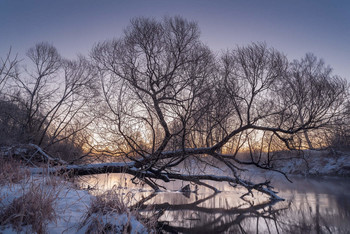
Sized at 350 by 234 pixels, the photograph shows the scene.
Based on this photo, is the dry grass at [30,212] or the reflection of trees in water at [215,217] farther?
the reflection of trees in water at [215,217]

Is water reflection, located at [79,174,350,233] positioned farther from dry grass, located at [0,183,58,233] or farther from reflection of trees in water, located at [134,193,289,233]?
dry grass, located at [0,183,58,233]

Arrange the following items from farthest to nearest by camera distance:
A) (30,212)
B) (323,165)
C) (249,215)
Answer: (323,165)
(249,215)
(30,212)

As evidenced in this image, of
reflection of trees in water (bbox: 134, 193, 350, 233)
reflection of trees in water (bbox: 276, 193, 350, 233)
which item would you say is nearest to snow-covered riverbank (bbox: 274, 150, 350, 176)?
reflection of trees in water (bbox: 276, 193, 350, 233)

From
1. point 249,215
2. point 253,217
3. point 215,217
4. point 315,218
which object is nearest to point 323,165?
point 315,218

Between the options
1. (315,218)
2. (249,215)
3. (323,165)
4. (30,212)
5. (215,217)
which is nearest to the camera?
(30,212)

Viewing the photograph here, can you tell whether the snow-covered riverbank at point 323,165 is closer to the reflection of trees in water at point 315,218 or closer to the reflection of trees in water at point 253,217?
the reflection of trees in water at point 315,218

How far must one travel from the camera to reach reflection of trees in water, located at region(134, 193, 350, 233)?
480cm

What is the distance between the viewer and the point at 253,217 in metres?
5.73

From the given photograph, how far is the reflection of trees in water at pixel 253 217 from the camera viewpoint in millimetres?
4800

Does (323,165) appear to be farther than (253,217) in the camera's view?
Yes

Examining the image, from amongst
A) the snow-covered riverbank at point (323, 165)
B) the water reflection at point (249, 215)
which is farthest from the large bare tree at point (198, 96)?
the snow-covered riverbank at point (323, 165)

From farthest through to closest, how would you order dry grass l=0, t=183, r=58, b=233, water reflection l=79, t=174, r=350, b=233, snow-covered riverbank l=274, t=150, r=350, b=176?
snow-covered riverbank l=274, t=150, r=350, b=176 < water reflection l=79, t=174, r=350, b=233 < dry grass l=0, t=183, r=58, b=233

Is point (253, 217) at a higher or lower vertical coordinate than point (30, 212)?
lower

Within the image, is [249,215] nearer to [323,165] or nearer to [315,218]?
[315,218]
